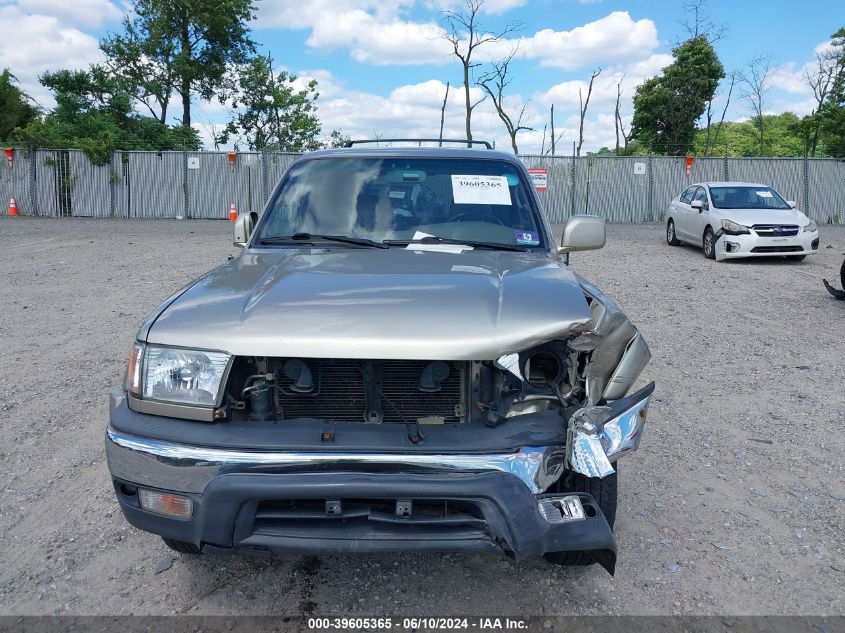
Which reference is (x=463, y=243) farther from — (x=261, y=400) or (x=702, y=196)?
(x=702, y=196)

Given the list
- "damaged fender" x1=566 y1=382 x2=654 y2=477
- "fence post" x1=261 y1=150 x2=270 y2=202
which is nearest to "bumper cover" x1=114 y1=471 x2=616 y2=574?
"damaged fender" x1=566 y1=382 x2=654 y2=477

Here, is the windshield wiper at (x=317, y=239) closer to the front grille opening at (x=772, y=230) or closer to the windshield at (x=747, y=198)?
the front grille opening at (x=772, y=230)

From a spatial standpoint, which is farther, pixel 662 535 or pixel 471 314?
pixel 662 535

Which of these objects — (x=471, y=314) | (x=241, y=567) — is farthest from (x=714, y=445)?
(x=241, y=567)

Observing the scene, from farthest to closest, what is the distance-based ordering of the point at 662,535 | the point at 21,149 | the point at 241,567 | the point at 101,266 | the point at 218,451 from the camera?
the point at 21,149
the point at 101,266
the point at 662,535
the point at 241,567
the point at 218,451

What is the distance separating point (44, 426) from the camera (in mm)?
4676

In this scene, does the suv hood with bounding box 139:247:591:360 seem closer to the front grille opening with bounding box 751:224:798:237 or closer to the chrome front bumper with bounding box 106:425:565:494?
the chrome front bumper with bounding box 106:425:565:494

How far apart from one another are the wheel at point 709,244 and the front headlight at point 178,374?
12922 mm

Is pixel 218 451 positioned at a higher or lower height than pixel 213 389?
lower

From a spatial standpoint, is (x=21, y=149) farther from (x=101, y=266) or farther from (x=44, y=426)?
(x=44, y=426)

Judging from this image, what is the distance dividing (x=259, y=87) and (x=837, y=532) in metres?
35.4

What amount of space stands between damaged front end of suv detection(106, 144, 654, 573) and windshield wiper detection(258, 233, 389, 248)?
0.60 m

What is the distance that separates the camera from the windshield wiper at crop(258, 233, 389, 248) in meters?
3.65

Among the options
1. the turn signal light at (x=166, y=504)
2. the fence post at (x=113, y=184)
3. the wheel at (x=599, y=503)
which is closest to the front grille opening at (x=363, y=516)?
the turn signal light at (x=166, y=504)
